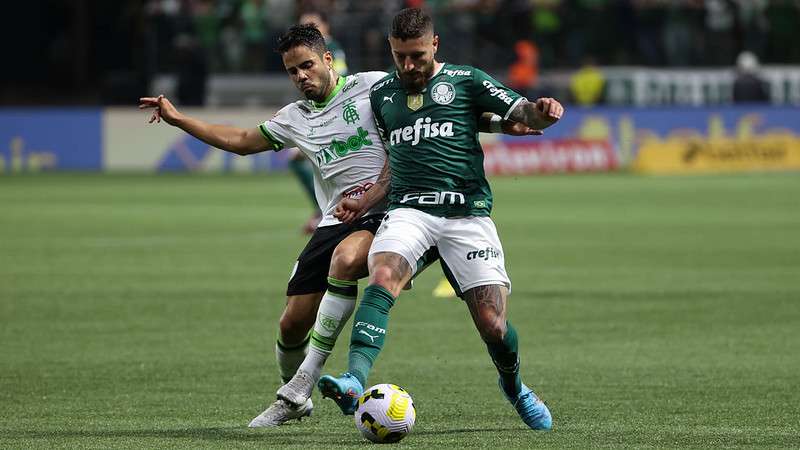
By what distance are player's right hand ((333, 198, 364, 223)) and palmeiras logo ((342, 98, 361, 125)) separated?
1.64ft

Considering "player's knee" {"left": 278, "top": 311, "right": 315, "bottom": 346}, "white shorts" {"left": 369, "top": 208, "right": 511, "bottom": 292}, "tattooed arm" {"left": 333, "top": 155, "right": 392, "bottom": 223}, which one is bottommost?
"player's knee" {"left": 278, "top": 311, "right": 315, "bottom": 346}

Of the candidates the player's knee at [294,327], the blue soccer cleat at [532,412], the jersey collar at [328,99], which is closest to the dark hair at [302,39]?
the jersey collar at [328,99]

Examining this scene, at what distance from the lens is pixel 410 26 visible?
7656 millimetres

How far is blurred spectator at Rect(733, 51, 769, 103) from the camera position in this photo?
114ft

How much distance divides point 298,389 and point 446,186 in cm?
124

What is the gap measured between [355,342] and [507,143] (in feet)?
85.4

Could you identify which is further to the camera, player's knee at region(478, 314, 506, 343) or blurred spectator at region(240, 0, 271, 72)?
blurred spectator at region(240, 0, 271, 72)

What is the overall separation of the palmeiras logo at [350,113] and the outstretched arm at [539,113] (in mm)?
969

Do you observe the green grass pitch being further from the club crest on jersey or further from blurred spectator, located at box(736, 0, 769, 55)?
blurred spectator, located at box(736, 0, 769, 55)

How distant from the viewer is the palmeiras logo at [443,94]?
7887 mm

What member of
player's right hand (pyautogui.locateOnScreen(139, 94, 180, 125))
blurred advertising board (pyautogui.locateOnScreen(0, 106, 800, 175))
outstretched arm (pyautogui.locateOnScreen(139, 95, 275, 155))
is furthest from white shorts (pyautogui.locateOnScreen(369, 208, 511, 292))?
blurred advertising board (pyautogui.locateOnScreen(0, 106, 800, 175))

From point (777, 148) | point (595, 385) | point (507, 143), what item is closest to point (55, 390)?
point (595, 385)

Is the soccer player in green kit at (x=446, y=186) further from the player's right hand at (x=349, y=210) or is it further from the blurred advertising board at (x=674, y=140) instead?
the blurred advertising board at (x=674, y=140)

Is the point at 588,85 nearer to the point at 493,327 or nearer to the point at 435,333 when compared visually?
the point at 435,333
